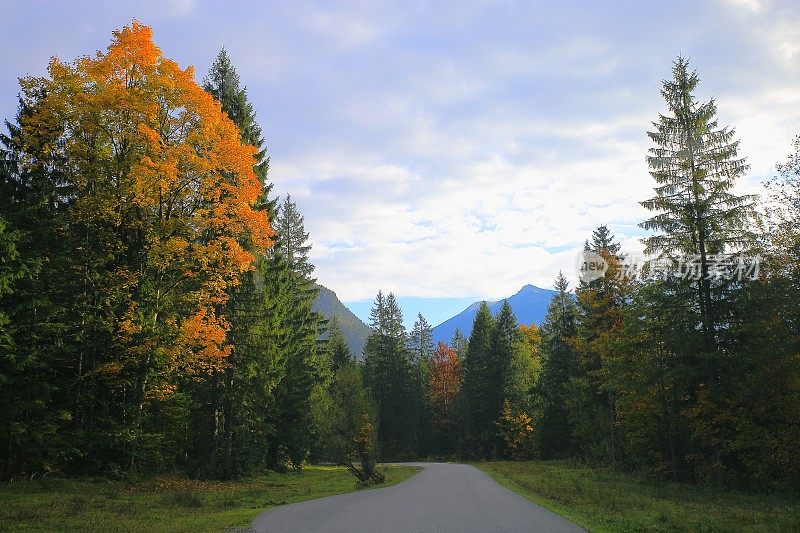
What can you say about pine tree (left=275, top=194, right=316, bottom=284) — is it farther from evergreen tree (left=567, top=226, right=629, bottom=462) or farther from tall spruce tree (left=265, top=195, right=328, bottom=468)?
evergreen tree (left=567, top=226, right=629, bottom=462)

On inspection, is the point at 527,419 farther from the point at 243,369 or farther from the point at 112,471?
the point at 112,471

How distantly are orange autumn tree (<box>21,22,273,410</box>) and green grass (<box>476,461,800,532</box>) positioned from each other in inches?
537

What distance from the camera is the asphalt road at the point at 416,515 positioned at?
36.0 ft

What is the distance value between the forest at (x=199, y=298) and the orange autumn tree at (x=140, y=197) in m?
0.08

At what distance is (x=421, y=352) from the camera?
306ft

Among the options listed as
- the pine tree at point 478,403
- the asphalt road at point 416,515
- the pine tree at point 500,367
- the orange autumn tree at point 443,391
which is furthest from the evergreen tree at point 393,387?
the asphalt road at point 416,515

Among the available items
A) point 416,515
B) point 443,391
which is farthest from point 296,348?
point 443,391

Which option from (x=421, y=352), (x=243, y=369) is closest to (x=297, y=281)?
(x=243, y=369)

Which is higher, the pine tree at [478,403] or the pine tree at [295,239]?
the pine tree at [295,239]

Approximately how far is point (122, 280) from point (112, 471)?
7017 mm

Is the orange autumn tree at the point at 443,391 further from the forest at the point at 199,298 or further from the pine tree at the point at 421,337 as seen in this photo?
the forest at the point at 199,298

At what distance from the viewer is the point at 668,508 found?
15.5 meters

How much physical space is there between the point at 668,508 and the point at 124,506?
15265 mm

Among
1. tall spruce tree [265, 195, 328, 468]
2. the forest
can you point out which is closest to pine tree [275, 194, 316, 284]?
tall spruce tree [265, 195, 328, 468]
